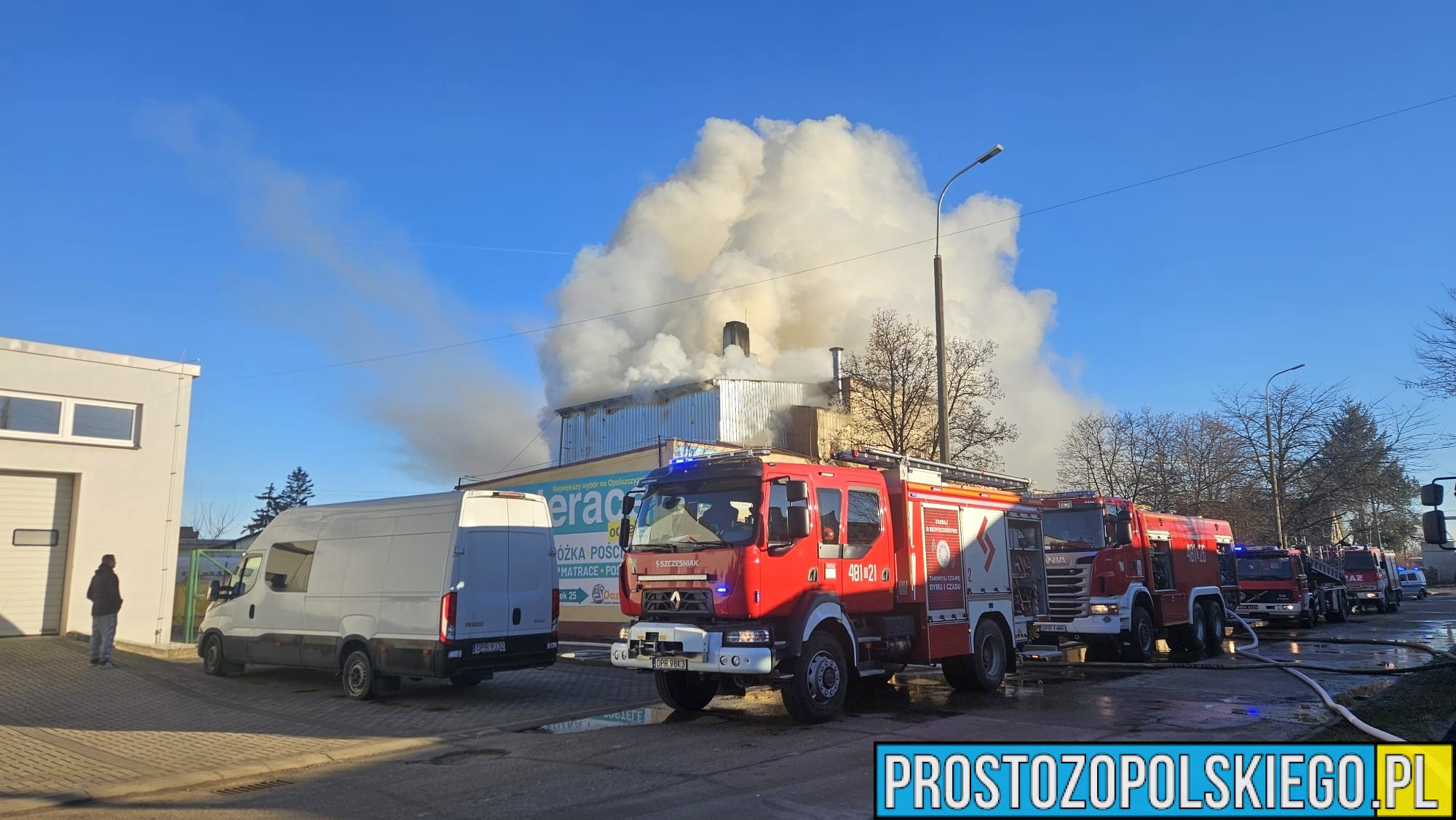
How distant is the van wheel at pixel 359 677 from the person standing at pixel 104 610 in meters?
4.08

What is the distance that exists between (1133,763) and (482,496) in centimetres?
812

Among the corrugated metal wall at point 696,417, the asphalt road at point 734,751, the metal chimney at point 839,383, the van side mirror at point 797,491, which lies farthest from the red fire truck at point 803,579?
the metal chimney at point 839,383

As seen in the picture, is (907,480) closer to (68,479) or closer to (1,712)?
(1,712)

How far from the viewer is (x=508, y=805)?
6.41 metres

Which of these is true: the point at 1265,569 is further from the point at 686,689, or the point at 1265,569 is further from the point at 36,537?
the point at 36,537

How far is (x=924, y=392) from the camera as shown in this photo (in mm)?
31812

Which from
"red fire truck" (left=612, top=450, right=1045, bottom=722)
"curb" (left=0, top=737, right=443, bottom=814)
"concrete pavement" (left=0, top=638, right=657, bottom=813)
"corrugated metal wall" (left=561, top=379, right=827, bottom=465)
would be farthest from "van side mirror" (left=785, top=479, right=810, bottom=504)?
"corrugated metal wall" (left=561, top=379, right=827, bottom=465)

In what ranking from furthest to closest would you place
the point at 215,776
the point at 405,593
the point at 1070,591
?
the point at 1070,591
the point at 405,593
the point at 215,776

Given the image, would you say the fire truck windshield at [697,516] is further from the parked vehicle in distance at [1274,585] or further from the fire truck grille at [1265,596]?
the fire truck grille at [1265,596]

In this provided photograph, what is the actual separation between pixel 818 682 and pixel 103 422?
1403 cm

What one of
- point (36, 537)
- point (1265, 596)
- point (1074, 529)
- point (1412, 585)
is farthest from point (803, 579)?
point (1412, 585)

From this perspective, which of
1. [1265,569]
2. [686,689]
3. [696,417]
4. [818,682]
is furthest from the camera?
[696,417]

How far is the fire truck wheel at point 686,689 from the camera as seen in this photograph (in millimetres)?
10336

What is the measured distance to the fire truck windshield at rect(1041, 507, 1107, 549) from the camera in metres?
16.3
